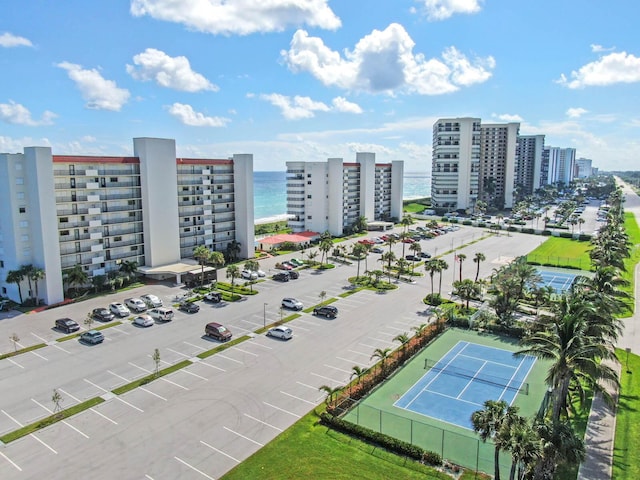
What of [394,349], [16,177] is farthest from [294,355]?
[16,177]

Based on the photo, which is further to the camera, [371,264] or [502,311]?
[371,264]

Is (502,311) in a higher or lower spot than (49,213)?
lower

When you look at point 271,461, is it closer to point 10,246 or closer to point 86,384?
point 86,384

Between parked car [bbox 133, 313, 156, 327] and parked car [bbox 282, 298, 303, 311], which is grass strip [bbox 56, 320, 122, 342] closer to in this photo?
parked car [bbox 133, 313, 156, 327]

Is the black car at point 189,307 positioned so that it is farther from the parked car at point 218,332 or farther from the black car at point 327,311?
the black car at point 327,311

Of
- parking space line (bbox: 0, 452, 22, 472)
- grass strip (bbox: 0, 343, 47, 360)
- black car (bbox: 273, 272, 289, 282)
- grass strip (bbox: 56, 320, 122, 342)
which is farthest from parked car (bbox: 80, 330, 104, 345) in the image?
black car (bbox: 273, 272, 289, 282)

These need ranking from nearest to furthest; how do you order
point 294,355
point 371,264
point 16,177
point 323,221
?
point 294,355, point 16,177, point 371,264, point 323,221

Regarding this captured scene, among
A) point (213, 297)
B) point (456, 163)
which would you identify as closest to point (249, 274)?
point (213, 297)
